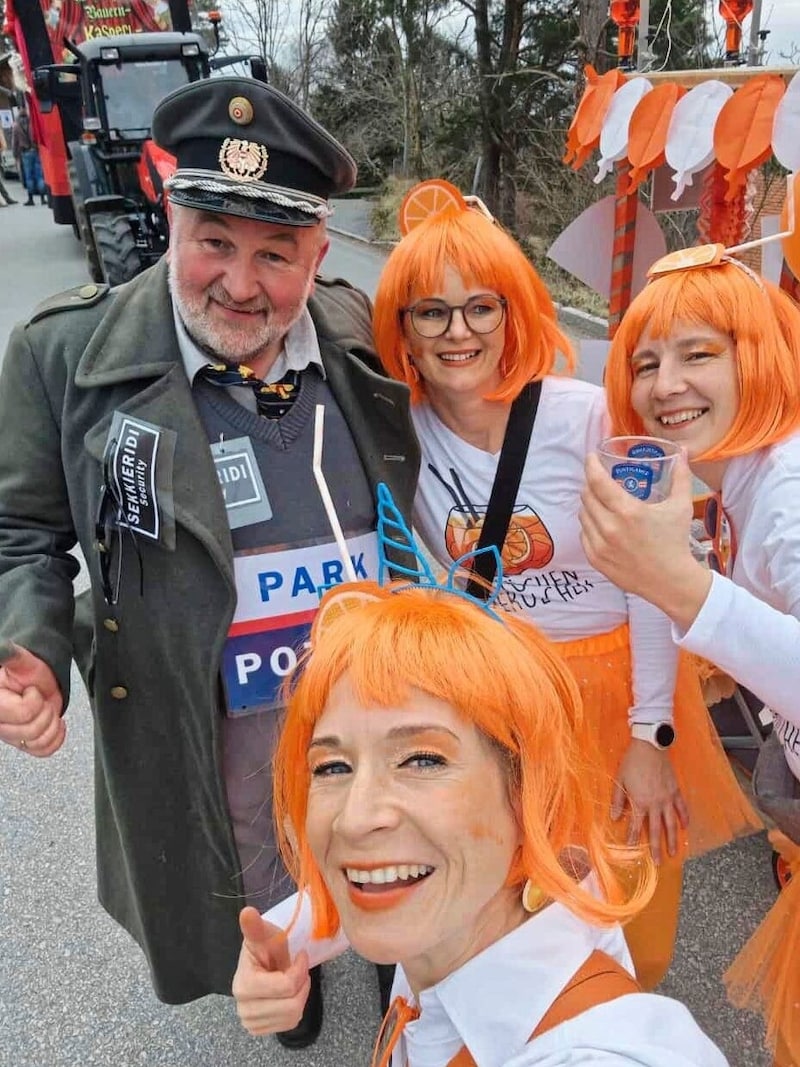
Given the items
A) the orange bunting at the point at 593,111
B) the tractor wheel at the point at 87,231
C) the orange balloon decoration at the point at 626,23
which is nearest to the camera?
the orange bunting at the point at 593,111

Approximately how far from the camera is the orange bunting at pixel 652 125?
272 centimetres

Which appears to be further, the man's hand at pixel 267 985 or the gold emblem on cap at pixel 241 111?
the gold emblem on cap at pixel 241 111

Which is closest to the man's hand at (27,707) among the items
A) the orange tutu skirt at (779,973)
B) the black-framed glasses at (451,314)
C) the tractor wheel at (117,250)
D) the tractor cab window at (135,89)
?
the black-framed glasses at (451,314)

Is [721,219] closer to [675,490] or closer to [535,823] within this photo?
[675,490]

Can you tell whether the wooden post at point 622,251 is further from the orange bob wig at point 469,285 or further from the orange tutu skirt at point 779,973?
the orange tutu skirt at point 779,973

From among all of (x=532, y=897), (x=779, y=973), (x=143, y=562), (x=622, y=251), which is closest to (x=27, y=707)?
(x=143, y=562)

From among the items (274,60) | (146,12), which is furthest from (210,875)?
(274,60)

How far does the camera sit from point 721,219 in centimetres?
360

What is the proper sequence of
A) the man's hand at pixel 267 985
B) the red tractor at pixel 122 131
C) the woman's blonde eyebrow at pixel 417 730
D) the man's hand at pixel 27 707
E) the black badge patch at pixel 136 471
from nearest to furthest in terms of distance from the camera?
the woman's blonde eyebrow at pixel 417 730 → the man's hand at pixel 267 985 → the man's hand at pixel 27 707 → the black badge patch at pixel 136 471 → the red tractor at pixel 122 131

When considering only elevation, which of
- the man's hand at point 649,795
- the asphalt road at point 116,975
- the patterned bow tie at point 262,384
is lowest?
the asphalt road at point 116,975

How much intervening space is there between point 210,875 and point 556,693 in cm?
103

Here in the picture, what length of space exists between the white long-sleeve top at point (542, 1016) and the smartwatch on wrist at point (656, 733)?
0.76m

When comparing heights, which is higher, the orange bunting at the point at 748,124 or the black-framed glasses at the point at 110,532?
the orange bunting at the point at 748,124

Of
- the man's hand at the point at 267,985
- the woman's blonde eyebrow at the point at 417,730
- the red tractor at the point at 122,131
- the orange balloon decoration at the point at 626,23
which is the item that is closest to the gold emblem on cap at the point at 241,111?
the woman's blonde eyebrow at the point at 417,730
